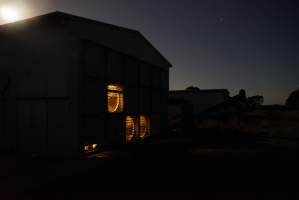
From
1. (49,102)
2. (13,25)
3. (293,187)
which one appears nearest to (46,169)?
(49,102)

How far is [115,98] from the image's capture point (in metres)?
15.6

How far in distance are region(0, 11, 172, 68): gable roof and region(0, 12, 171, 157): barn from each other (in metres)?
0.05

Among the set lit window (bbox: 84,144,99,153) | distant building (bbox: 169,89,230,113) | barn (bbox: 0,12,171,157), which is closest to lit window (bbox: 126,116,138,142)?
barn (bbox: 0,12,171,157)

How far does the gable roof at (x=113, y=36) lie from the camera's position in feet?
38.7

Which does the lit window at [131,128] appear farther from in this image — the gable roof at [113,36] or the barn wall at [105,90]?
the gable roof at [113,36]

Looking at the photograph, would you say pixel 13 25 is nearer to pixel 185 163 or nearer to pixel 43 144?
pixel 43 144

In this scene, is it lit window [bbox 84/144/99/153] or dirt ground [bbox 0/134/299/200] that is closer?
dirt ground [bbox 0/134/299/200]

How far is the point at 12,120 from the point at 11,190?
21.5 feet

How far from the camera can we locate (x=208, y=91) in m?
39.4

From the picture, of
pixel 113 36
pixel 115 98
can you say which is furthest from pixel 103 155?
pixel 113 36

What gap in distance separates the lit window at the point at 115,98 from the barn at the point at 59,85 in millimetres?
59

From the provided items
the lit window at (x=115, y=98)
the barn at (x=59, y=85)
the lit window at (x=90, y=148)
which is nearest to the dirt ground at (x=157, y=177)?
the lit window at (x=90, y=148)

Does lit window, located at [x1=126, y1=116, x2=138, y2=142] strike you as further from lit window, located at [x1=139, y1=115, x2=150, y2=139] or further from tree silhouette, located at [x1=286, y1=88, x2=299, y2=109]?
tree silhouette, located at [x1=286, y1=88, x2=299, y2=109]

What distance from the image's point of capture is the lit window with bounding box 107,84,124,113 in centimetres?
1505
